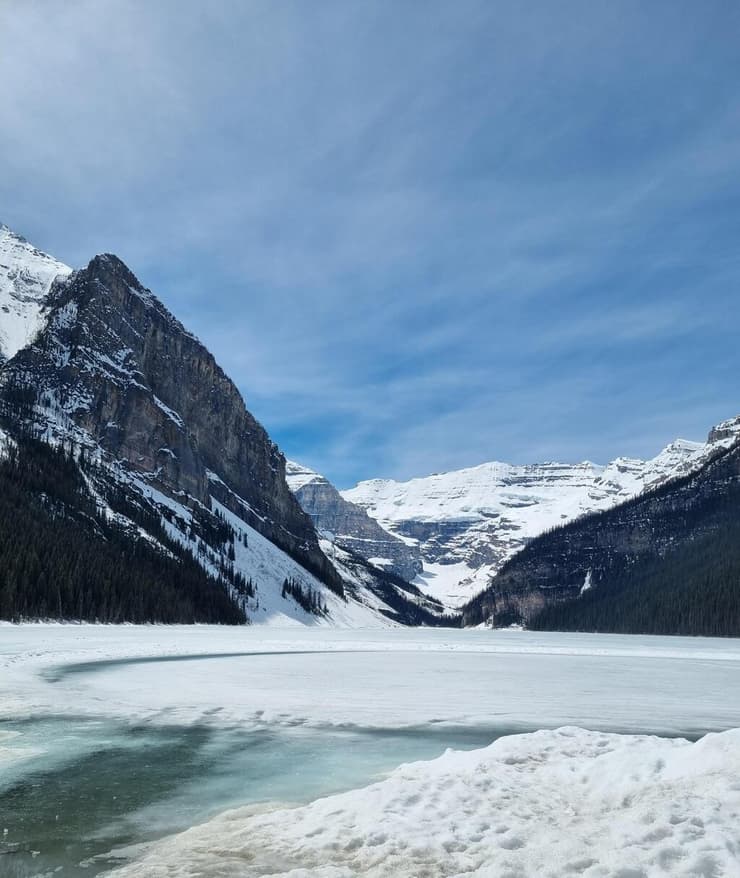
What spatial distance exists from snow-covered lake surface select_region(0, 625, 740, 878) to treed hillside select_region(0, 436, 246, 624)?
242ft

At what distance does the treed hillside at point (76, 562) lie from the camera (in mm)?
88875

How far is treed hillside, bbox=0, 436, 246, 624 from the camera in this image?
88.9m

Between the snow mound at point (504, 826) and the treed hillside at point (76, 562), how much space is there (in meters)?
82.4

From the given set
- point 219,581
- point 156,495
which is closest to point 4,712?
point 219,581

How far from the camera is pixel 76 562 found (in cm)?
10212

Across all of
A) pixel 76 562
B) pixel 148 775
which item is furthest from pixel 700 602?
pixel 148 775

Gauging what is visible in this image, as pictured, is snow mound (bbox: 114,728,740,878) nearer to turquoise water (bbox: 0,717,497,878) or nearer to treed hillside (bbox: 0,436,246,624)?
turquoise water (bbox: 0,717,497,878)

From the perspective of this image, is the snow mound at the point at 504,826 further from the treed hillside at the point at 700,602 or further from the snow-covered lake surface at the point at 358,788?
the treed hillside at the point at 700,602

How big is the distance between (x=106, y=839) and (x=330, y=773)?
15.3ft

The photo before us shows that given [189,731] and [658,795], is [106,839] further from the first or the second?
[189,731]

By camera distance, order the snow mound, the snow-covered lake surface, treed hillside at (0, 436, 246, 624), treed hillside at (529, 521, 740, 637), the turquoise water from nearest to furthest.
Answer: the snow mound
the snow-covered lake surface
the turquoise water
treed hillside at (0, 436, 246, 624)
treed hillside at (529, 521, 740, 637)

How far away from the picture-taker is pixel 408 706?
853 inches

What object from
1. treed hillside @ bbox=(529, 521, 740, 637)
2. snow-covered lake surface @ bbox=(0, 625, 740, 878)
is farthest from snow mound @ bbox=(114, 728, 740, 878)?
treed hillside @ bbox=(529, 521, 740, 637)

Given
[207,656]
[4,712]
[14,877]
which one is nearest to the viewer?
[14,877]
